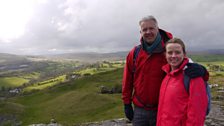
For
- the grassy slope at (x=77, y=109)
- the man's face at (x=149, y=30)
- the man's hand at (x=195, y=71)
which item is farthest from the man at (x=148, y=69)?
the grassy slope at (x=77, y=109)

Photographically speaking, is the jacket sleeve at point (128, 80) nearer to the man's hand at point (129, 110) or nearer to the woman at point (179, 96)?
the man's hand at point (129, 110)

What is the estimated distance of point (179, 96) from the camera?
18.1 feet

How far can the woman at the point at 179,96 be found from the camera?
5.25m

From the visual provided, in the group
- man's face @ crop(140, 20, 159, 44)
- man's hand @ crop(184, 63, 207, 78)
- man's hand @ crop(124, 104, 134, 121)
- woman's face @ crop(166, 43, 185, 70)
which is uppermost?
man's face @ crop(140, 20, 159, 44)

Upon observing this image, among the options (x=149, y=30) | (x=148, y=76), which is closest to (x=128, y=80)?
(x=148, y=76)

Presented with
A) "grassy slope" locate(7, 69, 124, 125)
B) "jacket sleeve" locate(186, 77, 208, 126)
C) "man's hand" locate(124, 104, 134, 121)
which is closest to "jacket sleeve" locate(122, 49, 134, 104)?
"man's hand" locate(124, 104, 134, 121)

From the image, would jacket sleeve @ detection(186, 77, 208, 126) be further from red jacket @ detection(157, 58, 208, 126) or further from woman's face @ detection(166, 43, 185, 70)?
woman's face @ detection(166, 43, 185, 70)

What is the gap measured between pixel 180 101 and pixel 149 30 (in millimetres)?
1863

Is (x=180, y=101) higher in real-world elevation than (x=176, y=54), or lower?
lower

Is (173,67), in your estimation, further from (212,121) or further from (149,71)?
(212,121)

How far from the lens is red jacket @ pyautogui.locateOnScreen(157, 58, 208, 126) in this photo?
5.25 m

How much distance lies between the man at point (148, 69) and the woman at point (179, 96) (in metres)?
0.45

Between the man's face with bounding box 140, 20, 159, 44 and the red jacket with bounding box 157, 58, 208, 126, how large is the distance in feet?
2.69

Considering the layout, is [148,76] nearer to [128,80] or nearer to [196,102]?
[128,80]
